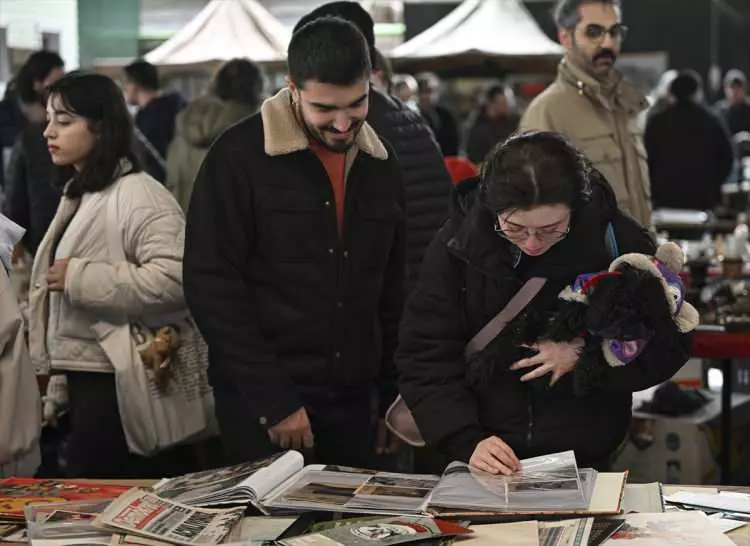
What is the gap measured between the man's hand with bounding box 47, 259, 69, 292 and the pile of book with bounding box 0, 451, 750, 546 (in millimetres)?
851

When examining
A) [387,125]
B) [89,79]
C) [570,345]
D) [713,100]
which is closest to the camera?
[570,345]

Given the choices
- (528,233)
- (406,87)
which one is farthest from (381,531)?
(406,87)

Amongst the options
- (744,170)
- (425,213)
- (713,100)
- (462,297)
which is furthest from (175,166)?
(713,100)

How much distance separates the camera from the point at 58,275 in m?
3.40

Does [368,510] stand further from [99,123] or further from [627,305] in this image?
[99,123]

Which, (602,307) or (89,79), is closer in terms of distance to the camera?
(602,307)

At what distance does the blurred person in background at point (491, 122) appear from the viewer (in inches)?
413

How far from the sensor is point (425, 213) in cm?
387

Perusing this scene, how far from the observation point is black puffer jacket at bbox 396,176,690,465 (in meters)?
2.72

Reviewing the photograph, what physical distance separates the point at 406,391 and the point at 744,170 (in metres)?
7.42

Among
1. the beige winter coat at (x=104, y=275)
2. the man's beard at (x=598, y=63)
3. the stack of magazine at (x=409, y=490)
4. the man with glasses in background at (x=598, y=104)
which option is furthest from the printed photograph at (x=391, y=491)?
the man's beard at (x=598, y=63)

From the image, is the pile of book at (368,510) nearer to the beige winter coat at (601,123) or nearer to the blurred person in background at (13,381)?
the blurred person in background at (13,381)

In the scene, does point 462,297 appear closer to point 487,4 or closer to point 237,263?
point 237,263

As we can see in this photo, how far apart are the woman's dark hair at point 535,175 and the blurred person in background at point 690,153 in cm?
640
